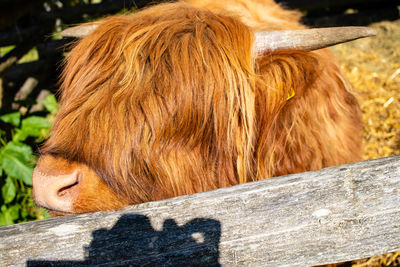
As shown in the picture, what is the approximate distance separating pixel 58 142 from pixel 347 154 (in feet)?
5.40

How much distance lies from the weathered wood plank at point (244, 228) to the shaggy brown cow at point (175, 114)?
26 centimetres

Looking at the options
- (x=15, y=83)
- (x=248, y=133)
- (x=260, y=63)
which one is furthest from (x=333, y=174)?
(x=15, y=83)

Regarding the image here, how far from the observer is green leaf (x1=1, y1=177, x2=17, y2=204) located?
104 inches

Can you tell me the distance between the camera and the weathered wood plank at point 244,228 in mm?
936

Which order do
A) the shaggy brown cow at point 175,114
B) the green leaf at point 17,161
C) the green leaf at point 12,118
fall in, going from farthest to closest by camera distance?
the green leaf at point 12,118, the green leaf at point 17,161, the shaggy brown cow at point 175,114

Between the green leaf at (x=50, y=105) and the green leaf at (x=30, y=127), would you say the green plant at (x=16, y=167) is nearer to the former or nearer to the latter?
the green leaf at (x=30, y=127)

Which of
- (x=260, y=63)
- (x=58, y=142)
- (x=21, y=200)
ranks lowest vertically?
(x=21, y=200)

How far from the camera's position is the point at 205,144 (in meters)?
1.49

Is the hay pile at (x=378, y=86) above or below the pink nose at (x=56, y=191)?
below

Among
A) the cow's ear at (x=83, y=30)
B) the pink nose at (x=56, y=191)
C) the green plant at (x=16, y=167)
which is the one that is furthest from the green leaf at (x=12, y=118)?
the pink nose at (x=56, y=191)

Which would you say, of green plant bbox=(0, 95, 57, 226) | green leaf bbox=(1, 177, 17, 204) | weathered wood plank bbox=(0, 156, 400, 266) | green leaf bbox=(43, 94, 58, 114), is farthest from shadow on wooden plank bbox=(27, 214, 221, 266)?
green leaf bbox=(43, 94, 58, 114)

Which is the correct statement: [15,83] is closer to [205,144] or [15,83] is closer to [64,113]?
[64,113]

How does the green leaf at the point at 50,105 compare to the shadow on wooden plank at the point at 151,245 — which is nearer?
the shadow on wooden plank at the point at 151,245

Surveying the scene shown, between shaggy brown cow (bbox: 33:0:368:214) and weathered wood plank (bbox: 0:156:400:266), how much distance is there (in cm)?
26
